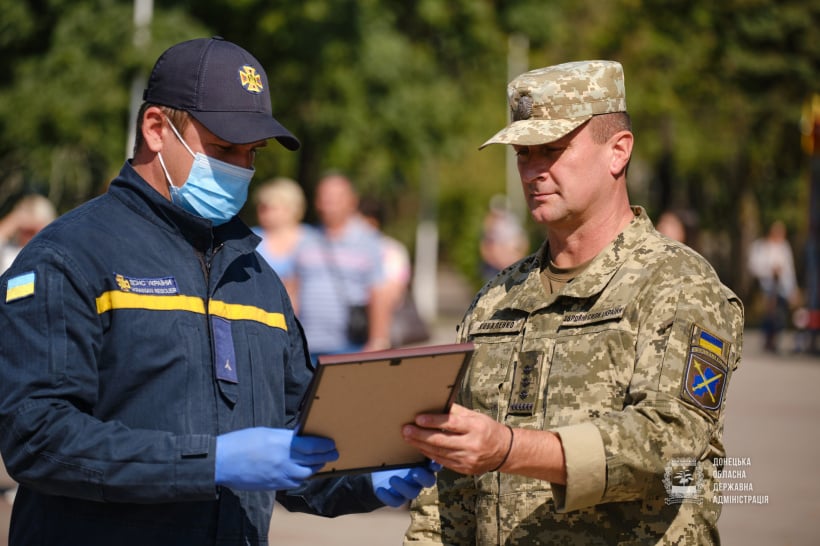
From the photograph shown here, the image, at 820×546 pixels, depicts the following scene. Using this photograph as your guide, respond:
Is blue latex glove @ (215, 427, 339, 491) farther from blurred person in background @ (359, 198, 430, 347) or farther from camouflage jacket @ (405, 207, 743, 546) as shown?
blurred person in background @ (359, 198, 430, 347)

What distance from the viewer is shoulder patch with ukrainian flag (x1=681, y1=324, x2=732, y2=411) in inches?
116

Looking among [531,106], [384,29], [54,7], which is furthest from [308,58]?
[531,106]

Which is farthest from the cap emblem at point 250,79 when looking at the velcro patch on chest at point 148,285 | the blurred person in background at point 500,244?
the blurred person in background at point 500,244

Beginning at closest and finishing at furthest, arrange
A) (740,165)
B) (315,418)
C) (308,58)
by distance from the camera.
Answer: (315,418)
(308,58)
(740,165)

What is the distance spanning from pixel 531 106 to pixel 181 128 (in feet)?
3.16

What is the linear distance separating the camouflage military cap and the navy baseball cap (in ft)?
2.09

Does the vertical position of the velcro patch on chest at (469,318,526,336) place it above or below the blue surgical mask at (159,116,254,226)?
below

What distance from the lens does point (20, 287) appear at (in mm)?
2830

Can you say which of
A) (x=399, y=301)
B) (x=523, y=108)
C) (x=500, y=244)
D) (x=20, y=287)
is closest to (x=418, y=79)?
(x=500, y=244)

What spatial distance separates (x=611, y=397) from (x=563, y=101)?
83cm

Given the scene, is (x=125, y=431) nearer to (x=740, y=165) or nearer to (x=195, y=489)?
(x=195, y=489)

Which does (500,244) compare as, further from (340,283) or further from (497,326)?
(497,326)

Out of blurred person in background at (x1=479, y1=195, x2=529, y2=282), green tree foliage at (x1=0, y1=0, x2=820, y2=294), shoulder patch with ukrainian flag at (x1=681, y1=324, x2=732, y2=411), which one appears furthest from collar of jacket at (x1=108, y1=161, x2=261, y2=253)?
green tree foliage at (x1=0, y1=0, x2=820, y2=294)

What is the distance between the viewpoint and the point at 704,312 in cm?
304
